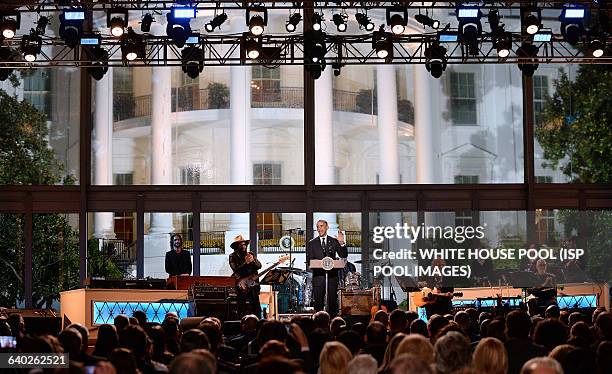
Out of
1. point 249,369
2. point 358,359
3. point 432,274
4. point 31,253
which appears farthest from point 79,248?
point 358,359

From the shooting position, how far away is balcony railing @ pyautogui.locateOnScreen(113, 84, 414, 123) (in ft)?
63.7

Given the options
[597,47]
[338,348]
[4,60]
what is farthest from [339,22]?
[338,348]

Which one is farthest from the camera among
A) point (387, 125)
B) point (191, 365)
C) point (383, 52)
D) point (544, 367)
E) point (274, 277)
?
point (387, 125)

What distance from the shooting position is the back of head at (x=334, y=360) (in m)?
5.57

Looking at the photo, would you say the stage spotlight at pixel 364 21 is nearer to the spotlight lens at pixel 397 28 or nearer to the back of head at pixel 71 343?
the spotlight lens at pixel 397 28

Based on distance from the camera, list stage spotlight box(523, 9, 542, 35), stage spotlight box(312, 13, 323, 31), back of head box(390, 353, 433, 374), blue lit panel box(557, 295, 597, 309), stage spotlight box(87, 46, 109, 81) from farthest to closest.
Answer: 1. stage spotlight box(312, 13, 323, 31)
2. stage spotlight box(87, 46, 109, 81)
3. stage spotlight box(523, 9, 542, 35)
4. blue lit panel box(557, 295, 597, 309)
5. back of head box(390, 353, 433, 374)

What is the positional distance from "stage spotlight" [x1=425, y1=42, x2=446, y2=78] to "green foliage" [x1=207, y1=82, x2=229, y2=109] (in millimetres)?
4519

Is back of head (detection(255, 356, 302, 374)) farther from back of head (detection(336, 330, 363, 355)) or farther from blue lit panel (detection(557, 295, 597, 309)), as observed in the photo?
blue lit panel (detection(557, 295, 597, 309))

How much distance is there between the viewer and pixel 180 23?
16.1 m

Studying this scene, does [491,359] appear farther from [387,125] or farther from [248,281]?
[387,125]

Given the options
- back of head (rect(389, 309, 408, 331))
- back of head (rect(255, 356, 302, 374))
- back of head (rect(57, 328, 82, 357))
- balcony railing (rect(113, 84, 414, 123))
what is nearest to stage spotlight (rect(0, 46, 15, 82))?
balcony railing (rect(113, 84, 414, 123))

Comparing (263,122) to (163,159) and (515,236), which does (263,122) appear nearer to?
(163,159)

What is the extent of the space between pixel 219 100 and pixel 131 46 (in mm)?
3219

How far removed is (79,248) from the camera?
19.0m
